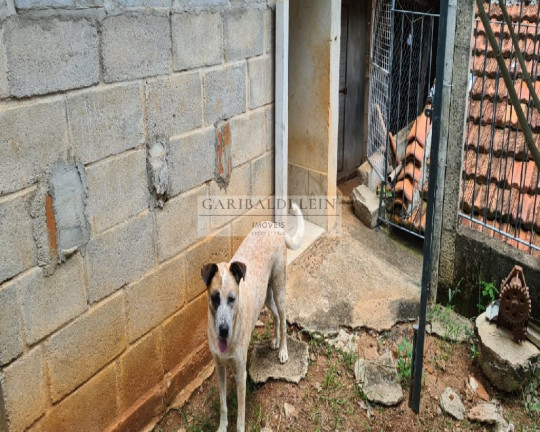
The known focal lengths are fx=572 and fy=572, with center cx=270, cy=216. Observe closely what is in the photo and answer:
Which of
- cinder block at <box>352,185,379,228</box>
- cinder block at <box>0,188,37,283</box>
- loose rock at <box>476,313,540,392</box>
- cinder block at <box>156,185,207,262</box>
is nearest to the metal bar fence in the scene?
loose rock at <box>476,313,540,392</box>

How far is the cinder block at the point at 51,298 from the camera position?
9.20 ft

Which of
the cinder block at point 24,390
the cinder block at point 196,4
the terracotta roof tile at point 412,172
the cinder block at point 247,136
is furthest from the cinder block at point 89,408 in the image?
the terracotta roof tile at point 412,172

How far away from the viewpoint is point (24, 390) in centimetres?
284

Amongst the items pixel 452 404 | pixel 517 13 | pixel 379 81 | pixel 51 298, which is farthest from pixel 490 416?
pixel 379 81

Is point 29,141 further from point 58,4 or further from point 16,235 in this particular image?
point 58,4

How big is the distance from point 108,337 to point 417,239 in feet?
12.3

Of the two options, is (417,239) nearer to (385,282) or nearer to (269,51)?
(385,282)

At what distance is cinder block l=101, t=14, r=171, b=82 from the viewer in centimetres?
309

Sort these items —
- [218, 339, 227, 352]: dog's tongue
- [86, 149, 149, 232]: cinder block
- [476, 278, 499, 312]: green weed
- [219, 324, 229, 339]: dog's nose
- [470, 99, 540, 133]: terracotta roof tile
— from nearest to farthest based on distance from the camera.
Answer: [86, 149, 149, 232]: cinder block → [219, 324, 229, 339]: dog's nose → [218, 339, 227, 352]: dog's tongue → [476, 278, 499, 312]: green weed → [470, 99, 540, 133]: terracotta roof tile

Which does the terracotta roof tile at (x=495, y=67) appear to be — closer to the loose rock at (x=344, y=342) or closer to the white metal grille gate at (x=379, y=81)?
the white metal grille gate at (x=379, y=81)

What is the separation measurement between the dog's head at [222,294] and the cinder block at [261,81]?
171 cm

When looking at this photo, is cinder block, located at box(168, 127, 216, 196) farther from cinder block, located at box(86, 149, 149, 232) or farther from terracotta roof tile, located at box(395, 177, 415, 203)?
terracotta roof tile, located at box(395, 177, 415, 203)

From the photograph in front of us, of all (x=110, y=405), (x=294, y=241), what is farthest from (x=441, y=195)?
(x=110, y=405)

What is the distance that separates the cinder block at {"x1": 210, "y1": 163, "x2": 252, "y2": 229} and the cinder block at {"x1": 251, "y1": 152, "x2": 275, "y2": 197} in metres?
0.09
